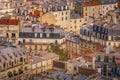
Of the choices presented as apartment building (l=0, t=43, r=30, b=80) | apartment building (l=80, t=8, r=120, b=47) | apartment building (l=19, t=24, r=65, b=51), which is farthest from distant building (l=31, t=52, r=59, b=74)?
apartment building (l=80, t=8, r=120, b=47)

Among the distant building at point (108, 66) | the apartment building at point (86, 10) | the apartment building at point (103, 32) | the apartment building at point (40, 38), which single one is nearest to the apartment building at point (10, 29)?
the apartment building at point (40, 38)

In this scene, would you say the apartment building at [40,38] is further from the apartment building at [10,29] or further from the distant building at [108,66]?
the distant building at [108,66]

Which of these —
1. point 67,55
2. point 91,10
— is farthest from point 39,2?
point 67,55

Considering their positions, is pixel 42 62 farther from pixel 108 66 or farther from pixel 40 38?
pixel 40 38

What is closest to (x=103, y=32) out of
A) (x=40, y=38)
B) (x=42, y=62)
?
(x=40, y=38)

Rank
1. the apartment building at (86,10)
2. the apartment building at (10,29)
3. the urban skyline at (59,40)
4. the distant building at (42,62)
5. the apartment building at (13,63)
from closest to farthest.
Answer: the apartment building at (13,63) < the urban skyline at (59,40) < the distant building at (42,62) < the apartment building at (10,29) < the apartment building at (86,10)

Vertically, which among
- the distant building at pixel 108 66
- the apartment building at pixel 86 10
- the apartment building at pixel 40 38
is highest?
the apartment building at pixel 86 10

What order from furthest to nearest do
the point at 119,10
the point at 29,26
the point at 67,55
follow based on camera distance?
the point at 119,10 < the point at 29,26 < the point at 67,55

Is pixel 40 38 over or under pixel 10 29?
under

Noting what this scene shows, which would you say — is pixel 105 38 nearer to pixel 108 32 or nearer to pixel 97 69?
pixel 108 32
